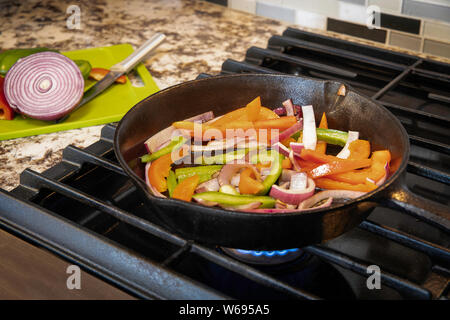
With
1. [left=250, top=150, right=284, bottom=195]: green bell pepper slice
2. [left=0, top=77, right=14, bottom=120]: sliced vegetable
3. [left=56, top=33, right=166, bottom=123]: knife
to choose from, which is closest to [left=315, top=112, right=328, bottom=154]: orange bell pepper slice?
[left=250, top=150, right=284, bottom=195]: green bell pepper slice

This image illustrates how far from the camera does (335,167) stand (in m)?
0.85

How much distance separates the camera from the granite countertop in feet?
5.11

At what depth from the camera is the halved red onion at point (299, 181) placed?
0.82m

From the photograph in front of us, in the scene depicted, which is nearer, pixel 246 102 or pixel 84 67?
pixel 246 102

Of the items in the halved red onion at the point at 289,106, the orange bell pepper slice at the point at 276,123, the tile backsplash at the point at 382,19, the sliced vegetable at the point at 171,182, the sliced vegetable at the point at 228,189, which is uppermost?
the tile backsplash at the point at 382,19

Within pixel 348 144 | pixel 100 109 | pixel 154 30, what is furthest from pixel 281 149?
pixel 154 30

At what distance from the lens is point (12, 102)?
49.3 inches

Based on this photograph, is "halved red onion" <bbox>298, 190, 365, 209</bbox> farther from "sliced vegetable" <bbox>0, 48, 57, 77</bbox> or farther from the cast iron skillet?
"sliced vegetable" <bbox>0, 48, 57, 77</bbox>

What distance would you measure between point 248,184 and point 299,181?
0.09m

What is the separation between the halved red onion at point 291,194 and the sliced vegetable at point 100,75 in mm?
802

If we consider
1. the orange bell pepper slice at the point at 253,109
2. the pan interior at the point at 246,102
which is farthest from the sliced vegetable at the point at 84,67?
the orange bell pepper slice at the point at 253,109

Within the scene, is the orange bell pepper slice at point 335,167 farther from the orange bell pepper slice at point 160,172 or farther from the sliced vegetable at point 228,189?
the orange bell pepper slice at point 160,172

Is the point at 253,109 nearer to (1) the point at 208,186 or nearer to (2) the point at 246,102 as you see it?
(2) the point at 246,102

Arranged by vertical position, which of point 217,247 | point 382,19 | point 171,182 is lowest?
point 217,247
